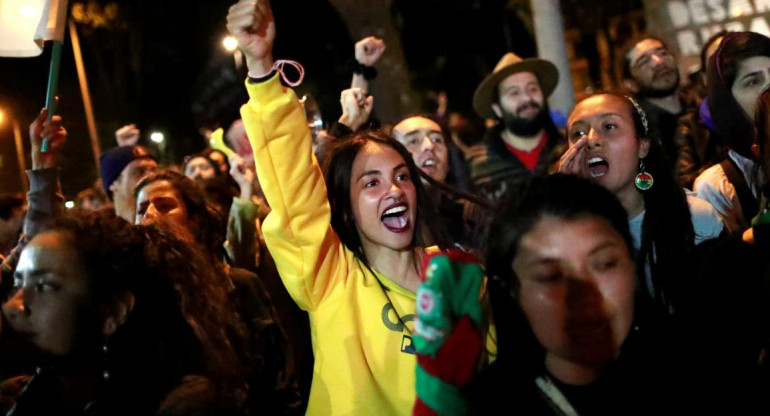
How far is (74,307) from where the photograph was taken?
216 cm

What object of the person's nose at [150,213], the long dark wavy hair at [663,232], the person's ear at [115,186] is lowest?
the long dark wavy hair at [663,232]

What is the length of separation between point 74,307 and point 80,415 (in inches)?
12.7

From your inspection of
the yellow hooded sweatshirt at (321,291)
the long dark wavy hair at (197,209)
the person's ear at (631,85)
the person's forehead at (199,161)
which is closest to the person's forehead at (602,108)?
the yellow hooded sweatshirt at (321,291)

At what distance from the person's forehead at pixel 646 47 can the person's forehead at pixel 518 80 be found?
78cm

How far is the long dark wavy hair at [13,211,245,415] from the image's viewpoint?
2189 millimetres

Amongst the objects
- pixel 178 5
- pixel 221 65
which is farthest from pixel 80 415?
pixel 221 65

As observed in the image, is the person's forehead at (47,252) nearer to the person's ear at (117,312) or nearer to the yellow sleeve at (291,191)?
the person's ear at (117,312)

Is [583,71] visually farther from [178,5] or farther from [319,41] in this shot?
[178,5]

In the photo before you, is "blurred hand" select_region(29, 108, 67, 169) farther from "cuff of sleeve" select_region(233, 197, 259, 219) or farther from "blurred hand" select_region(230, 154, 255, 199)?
"blurred hand" select_region(230, 154, 255, 199)

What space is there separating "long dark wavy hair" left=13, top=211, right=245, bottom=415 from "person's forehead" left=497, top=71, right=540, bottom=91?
3.72 meters

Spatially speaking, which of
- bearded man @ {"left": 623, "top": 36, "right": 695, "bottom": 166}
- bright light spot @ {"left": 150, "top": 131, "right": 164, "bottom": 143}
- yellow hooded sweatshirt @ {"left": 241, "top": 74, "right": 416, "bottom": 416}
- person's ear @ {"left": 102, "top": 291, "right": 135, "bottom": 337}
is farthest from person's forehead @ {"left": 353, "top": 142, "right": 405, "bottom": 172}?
bright light spot @ {"left": 150, "top": 131, "right": 164, "bottom": 143}

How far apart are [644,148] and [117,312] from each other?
2288mm

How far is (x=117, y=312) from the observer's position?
2.24 meters

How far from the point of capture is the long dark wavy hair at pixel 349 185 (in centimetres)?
295
